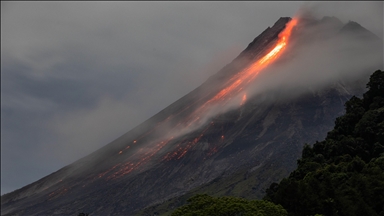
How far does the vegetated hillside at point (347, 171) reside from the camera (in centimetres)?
4644

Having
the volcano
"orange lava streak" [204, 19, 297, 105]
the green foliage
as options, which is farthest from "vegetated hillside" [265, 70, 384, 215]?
"orange lava streak" [204, 19, 297, 105]

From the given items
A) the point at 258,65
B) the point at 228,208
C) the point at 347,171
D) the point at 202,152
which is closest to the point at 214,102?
the point at 258,65

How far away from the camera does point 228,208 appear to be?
38.6 m

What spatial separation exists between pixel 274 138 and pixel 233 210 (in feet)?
279

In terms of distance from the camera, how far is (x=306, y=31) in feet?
613

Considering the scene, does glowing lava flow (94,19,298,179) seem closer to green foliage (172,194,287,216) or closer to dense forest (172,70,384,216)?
dense forest (172,70,384,216)

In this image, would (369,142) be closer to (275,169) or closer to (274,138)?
(275,169)

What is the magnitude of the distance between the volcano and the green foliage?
60.9m

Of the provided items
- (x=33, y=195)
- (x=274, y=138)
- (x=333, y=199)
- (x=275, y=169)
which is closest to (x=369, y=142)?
(x=333, y=199)

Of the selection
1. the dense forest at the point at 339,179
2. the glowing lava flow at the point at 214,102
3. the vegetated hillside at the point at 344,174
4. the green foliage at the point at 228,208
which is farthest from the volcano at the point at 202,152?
the green foliage at the point at 228,208

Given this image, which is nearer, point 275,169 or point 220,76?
point 275,169

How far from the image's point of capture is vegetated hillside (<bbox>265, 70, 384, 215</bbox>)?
152 ft

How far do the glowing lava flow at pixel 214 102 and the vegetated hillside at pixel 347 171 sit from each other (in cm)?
6350

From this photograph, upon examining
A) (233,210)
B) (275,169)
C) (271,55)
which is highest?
(271,55)
